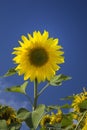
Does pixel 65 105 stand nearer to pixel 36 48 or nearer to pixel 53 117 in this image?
pixel 36 48

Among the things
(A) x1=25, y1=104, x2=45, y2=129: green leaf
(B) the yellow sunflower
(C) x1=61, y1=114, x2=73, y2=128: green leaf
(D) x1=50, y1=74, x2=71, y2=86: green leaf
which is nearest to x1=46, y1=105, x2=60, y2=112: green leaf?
(A) x1=25, y1=104, x2=45, y2=129: green leaf

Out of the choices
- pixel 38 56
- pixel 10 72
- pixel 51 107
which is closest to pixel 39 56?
pixel 38 56

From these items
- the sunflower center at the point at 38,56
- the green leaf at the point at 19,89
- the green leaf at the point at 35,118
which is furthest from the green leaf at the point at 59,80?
the sunflower center at the point at 38,56

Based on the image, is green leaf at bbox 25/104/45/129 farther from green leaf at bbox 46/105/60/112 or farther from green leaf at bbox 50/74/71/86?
green leaf at bbox 50/74/71/86

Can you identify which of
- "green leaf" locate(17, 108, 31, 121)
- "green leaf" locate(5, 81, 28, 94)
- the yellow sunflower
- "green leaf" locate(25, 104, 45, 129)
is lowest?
"green leaf" locate(25, 104, 45, 129)

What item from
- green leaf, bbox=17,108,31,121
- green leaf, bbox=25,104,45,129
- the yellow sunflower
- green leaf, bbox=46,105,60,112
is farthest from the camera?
the yellow sunflower

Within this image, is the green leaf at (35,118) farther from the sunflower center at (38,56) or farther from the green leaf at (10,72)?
the sunflower center at (38,56)

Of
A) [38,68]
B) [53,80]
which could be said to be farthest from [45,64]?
[53,80]
